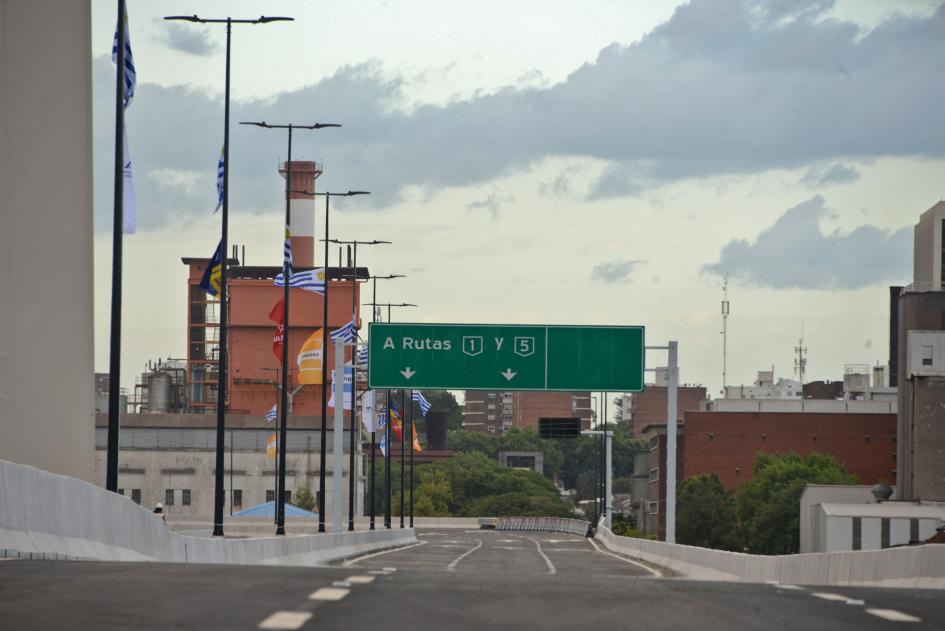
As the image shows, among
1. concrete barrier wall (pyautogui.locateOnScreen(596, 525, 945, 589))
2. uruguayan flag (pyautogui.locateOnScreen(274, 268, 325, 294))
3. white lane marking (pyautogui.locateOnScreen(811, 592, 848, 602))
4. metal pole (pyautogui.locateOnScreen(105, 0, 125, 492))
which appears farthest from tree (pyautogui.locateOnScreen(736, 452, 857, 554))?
white lane marking (pyautogui.locateOnScreen(811, 592, 848, 602))

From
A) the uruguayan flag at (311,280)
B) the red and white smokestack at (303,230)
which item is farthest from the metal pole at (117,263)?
the red and white smokestack at (303,230)

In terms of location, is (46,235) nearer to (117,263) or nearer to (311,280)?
(117,263)

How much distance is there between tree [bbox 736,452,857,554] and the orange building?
37.6 m

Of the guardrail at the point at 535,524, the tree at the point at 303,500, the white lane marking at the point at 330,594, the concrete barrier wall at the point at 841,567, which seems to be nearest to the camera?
the white lane marking at the point at 330,594

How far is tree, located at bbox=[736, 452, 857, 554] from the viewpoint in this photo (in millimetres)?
118125

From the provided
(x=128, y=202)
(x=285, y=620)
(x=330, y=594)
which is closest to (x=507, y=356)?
(x=128, y=202)

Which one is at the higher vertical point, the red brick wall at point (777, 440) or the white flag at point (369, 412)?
the white flag at point (369, 412)

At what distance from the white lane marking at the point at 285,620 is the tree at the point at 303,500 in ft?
378

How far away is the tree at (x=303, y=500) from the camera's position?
125 metres

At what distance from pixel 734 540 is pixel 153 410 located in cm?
5273

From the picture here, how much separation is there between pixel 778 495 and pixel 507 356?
77.2m

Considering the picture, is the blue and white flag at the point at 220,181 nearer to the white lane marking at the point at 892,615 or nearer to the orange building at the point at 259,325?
the white lane marking at the point at 892,615

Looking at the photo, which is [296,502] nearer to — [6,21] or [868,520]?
[868,520]

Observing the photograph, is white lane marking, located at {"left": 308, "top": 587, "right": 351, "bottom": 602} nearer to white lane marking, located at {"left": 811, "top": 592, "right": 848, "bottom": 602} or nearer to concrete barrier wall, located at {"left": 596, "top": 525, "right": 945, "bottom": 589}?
white lane marking, located at {"left": 811, "top": 592, "right": 848, "bottom": 602}
